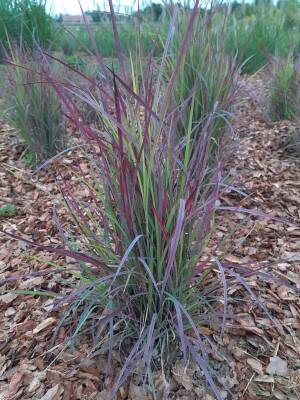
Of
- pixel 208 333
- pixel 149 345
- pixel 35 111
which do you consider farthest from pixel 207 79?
pixel 149 345

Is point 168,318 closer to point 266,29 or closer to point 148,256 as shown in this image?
point 148,256

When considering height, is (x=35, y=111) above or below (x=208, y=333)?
above

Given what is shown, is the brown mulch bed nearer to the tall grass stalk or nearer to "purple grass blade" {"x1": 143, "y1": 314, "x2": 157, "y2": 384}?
"purple grass blade" {"x1": 143, "y1": 314, "x2": 157, "y2": 384}

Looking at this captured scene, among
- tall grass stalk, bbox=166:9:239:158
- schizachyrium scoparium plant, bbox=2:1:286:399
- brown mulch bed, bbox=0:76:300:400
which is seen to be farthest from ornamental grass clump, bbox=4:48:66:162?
schizachyrium scoparium plant, bbox=2:1:286:399

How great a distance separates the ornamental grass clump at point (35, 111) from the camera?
2.64m

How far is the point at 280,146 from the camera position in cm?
304

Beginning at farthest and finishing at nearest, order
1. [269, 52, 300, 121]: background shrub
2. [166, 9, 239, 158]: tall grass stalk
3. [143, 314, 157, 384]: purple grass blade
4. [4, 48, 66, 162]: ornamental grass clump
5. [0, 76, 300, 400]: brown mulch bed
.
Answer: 1. [269, 52, 300, 121]: background shrub
2. [4, 48, 66, 162]: ornamental grass clump
3. [166, 9, 239, 158]: tall grass stalk
4. [0, 76, 300, 400]: brown mulch bed
5. [143, 314, 157, 384]: purple grass blade

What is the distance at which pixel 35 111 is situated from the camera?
2664mm

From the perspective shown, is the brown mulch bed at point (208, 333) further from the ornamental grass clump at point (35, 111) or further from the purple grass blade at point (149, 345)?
the ornamental grass clump at point (35, 111)

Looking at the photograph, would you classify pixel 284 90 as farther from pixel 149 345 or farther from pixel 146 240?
pixel 149 345

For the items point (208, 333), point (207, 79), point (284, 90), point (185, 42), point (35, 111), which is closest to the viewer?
point (185, 42)

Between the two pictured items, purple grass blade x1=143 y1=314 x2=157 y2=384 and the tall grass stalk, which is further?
the tall grass stalk

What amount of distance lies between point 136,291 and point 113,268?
0.36 ft

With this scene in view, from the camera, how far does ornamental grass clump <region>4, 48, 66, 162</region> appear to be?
264cm
